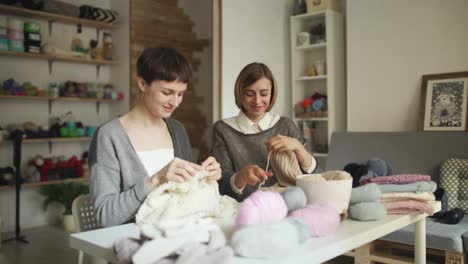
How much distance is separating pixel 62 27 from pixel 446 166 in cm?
387

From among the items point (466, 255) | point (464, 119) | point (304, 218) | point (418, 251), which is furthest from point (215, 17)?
point (304, 218)

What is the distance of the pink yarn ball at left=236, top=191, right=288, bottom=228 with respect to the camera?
76 centimetres

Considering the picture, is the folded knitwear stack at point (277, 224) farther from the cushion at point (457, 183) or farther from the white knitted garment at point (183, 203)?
the cushion at point (457, 183)

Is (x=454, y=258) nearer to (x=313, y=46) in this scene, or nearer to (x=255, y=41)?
(x=313, y=46)

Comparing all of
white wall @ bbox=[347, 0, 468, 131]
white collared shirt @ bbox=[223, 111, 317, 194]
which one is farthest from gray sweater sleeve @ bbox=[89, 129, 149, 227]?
white wall @ bbox=[347, 0, 468, 131]

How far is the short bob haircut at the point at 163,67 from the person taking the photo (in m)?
1.19

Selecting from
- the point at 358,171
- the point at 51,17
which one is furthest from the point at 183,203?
the point at 51,17

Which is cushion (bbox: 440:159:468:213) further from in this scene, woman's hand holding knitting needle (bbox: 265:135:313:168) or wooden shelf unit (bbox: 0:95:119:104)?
wooden shelf unit (bbox: 0:95:119:104)

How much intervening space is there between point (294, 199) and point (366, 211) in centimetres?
21

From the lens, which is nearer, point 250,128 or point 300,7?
point 250,128

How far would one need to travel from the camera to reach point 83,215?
1.38 meters

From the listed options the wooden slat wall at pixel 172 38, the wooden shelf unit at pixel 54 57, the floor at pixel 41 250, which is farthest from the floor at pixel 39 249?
the wooden shelf unit at pixel 54 57

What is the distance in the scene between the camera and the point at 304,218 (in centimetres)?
81

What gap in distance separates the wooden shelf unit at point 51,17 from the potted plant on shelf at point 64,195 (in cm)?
166
